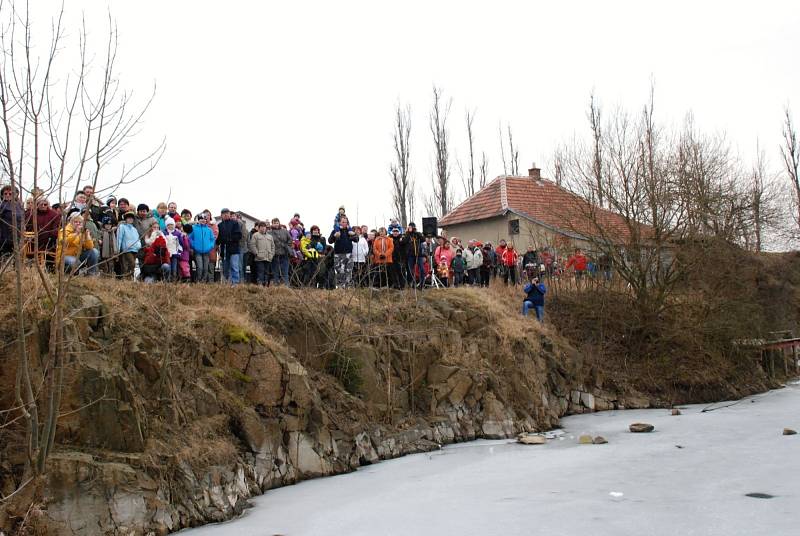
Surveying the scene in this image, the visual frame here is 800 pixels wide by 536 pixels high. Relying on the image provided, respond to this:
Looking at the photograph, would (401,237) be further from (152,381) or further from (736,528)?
(736,528)

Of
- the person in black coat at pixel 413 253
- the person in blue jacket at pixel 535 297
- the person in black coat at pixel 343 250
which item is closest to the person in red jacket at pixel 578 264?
the person in blue jacket at pixel 535 297

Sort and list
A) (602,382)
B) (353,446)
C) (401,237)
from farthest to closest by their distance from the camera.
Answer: (602,382) < (401,237) < (353,446)

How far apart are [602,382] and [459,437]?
292 inches

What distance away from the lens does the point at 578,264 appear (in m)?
25.6

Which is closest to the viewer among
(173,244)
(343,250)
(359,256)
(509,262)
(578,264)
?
(173,244)

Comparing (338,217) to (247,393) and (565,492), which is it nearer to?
(247,393)

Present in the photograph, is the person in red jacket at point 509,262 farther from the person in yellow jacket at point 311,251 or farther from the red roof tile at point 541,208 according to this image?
the person in yellow jacket at point 311,251

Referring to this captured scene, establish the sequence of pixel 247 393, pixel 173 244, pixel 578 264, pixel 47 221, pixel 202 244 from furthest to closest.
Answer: pixel 578 264
pixel 202 244
pixel 173 244
pixel 247 393
pixel 47 221

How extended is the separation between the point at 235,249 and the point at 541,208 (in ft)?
66.7

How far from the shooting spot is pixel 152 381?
486 inches

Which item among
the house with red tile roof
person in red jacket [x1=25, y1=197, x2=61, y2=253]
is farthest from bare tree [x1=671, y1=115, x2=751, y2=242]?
person in red jacket [x1=25, y1=197, x2=61, y2=253]

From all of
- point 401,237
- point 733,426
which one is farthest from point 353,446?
point 733,426

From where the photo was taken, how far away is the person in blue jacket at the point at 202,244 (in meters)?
15.6

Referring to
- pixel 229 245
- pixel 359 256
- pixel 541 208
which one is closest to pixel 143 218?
pixel 229 245
